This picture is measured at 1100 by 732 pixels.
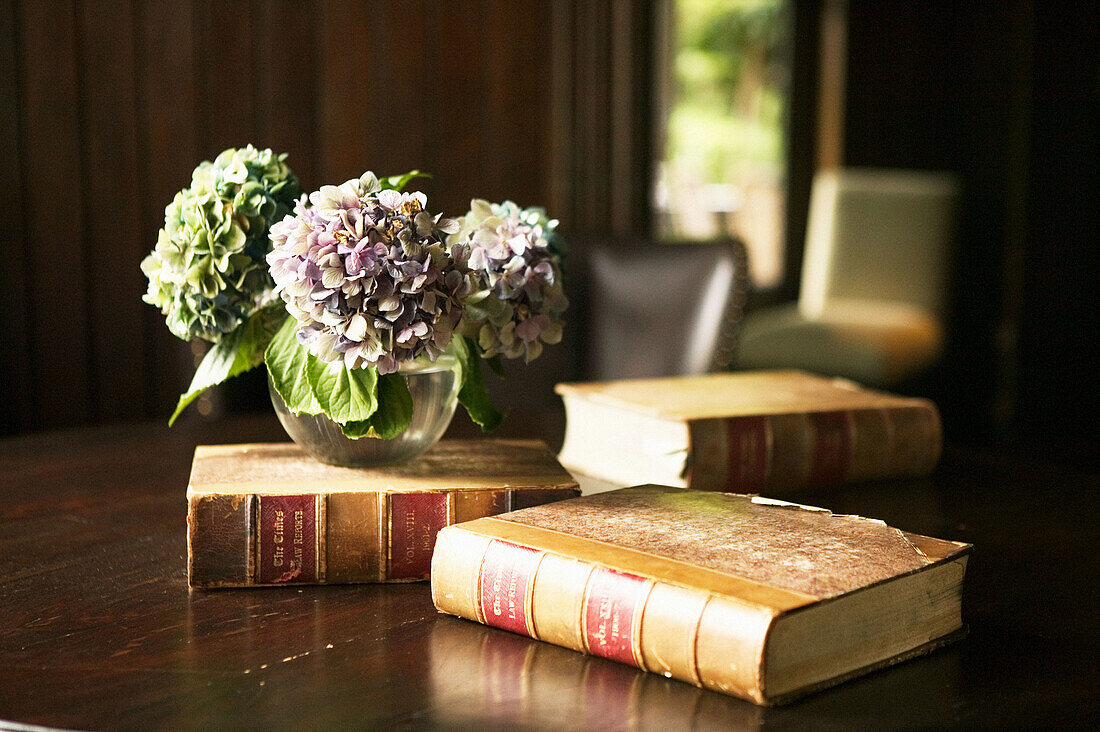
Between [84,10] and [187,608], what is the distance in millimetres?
2064

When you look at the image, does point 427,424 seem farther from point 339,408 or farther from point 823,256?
point 823,256

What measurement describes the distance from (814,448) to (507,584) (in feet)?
1.59

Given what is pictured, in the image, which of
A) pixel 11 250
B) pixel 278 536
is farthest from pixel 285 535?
pixel 11 250

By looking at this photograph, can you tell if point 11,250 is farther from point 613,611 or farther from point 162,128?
point 613,611

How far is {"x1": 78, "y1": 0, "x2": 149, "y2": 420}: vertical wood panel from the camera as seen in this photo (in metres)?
2.56

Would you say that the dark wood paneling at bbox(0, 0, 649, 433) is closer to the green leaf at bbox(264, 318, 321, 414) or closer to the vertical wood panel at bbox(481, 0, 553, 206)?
the vertical wood panel at bbox(481, 0, 553, 206)

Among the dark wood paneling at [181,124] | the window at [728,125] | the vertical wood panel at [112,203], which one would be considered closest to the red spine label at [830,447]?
the dark wood paneling at [181,124]

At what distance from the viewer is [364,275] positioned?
84 centimetres

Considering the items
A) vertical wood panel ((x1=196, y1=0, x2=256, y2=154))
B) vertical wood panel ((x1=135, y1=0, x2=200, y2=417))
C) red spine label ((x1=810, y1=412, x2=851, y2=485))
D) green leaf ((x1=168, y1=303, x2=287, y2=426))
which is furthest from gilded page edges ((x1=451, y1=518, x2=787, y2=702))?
vertical wood panel ((x1=196, y1=0, x2=256, y2=154))

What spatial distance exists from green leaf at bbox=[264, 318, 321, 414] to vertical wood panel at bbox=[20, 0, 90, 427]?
1848mm

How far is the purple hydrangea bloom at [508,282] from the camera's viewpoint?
94 centimetres

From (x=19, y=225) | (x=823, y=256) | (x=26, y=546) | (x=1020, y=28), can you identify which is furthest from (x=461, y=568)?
(x=1020, y=28)

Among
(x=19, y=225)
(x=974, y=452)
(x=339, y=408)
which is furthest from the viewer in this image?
(x=19, y=225)

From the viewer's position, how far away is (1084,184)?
4.52 m
